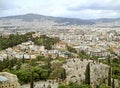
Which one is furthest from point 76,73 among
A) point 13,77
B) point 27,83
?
point 13,77

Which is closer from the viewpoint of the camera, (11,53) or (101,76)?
(101,76)

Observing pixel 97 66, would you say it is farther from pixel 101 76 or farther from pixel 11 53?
pixel 11 53

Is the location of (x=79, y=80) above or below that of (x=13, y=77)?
below

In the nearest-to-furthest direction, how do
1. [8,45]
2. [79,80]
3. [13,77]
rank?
[13,77] < [79,80] < [8,45]

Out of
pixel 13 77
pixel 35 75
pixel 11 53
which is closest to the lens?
pixel 13 77

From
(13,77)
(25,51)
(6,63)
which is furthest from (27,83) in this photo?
(25,51)

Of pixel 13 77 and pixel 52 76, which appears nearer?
pixel 13 77


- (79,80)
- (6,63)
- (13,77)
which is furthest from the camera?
(6,63)

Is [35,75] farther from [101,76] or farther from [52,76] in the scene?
[101,76]

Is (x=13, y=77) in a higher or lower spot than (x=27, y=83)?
higher
